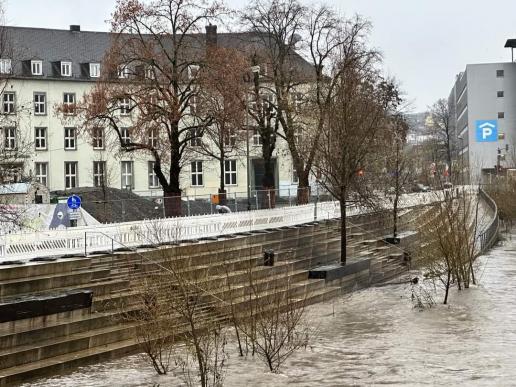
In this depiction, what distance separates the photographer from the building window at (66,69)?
2655 inches

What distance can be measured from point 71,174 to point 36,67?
948cm

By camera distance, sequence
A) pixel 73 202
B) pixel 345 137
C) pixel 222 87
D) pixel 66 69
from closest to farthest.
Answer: pixel 73 202 < pixel 345 137 < pixel 222 87 < pixel 66 69

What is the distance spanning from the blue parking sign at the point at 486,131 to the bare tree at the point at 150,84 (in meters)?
76.3

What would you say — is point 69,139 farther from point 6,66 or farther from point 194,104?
point 6,66

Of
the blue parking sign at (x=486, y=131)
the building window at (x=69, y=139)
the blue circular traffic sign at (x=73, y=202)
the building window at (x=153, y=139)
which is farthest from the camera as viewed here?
the blue parking sign at (x=486, y=131)

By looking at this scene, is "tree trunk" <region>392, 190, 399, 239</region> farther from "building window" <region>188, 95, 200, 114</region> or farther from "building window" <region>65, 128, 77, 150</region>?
"building window" <region>65, 128, 77, 150</region>

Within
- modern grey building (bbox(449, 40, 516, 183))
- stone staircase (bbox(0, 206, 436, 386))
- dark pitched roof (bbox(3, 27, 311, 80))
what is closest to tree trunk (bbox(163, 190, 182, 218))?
stone staircase (bbox(0, 206, 436, 386))

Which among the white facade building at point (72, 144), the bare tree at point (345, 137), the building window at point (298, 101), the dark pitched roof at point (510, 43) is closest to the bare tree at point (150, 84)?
the bare tree at point (345, 137)

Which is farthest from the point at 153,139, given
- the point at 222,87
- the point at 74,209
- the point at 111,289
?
the point at 111,289

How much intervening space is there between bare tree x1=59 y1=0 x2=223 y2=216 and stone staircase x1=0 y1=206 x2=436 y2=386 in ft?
22.4

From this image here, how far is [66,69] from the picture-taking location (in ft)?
222

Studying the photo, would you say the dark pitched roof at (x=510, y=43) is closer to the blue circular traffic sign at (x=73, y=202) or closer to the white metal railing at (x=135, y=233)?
the white metal railing at (x=135, y=233)

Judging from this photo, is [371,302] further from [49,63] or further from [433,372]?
[49,63]

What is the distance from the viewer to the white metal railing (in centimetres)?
2022
